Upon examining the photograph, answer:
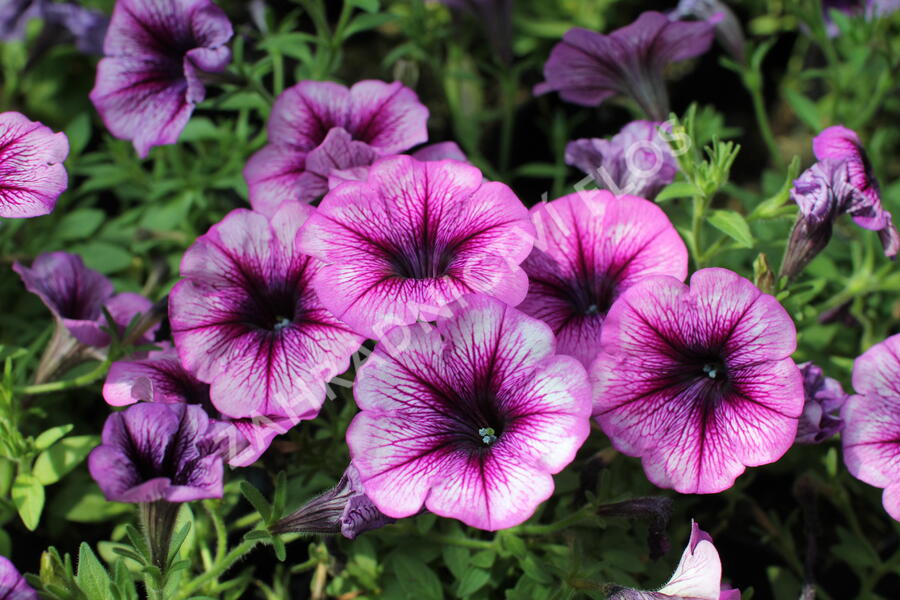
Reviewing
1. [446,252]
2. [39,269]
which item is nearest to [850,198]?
[446,252]

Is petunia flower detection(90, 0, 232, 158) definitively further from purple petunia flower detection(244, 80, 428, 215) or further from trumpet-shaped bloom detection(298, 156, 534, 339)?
trumpet-shaped bloom detection(298, 156, 534, 339)

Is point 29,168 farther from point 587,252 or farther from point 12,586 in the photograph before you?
point 587,252

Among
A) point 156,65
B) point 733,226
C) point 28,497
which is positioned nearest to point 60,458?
point 28,497

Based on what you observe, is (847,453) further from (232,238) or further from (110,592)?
(110,592)

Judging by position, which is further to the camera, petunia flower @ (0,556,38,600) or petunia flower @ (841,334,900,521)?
petunia flower @ (841,334,900,521)

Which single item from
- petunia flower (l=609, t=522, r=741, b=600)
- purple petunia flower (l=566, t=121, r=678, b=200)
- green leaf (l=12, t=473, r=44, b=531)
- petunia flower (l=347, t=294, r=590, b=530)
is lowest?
green leaf (l=12, t=473, r=44, b=531)

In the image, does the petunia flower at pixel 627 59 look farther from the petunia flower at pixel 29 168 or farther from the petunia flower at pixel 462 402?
the petunia flower at pixel 29 168

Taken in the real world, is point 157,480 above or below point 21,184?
below

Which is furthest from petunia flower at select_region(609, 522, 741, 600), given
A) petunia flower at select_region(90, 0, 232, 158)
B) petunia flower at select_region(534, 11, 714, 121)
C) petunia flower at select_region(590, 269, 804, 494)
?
petunia flower at select_region(90, 0, 232, 158)
